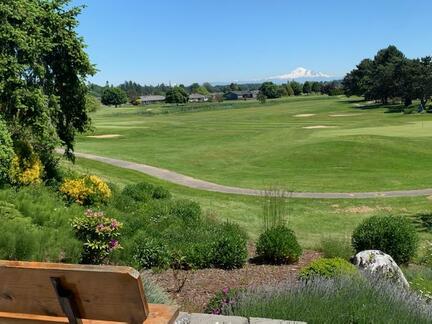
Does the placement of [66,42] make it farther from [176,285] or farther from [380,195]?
[380,195]

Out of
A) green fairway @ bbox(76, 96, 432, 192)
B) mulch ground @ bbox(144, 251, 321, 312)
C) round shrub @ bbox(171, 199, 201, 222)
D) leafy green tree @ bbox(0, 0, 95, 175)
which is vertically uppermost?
leafy green tree @ bbox(0, 0, 95, 175)

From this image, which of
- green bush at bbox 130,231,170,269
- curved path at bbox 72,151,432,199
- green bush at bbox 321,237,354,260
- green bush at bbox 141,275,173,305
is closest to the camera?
green bush at bbox 141,275,173,305

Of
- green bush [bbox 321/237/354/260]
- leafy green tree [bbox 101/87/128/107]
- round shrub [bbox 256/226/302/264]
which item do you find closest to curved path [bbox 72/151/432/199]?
green bush [bbox 321/237/354/260]

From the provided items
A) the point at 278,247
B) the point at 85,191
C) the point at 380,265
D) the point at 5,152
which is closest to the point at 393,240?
the point at 278,247

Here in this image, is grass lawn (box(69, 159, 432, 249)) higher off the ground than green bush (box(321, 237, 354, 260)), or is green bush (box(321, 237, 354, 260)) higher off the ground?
green bush (box(321, 237, 354, 260))

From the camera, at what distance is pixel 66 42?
18484 mm

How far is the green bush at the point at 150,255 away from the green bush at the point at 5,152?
5782 mm

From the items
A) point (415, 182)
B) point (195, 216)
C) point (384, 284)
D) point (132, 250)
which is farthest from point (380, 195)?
point (384, 284)

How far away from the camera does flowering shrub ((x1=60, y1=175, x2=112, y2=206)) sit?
15656mm

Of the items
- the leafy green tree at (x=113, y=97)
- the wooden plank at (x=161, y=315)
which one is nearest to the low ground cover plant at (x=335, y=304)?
the wooden plank at (x=161, y=315)

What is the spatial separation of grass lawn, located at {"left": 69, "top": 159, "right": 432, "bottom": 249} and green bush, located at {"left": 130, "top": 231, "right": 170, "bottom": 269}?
5.68 m

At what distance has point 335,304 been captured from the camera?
5.45 metres

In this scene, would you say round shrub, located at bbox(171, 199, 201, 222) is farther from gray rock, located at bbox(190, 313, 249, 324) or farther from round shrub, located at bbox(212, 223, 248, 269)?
gray rock, located at bbox(190, 313, 249, 324)

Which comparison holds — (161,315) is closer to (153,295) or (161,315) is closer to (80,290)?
(80,290)
